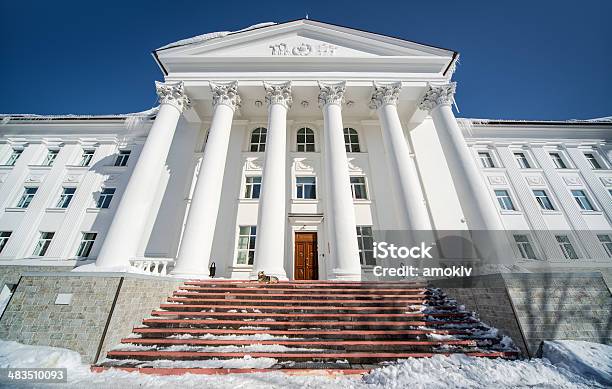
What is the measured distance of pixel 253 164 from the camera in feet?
43.3

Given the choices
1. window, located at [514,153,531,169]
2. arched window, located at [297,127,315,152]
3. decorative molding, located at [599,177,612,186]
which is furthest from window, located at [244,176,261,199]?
decorative molding, located at [599,177,612,186]

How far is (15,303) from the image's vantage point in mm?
4133

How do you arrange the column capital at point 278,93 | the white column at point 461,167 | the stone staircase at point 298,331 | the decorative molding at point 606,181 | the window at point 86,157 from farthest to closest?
the window at point 86,157, the decorative molding at point 606,181, the column capital at point 278,93, the white column at point 461,167, the stone staircase at point 298,331

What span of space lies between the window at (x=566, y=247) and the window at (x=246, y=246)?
18.2 m

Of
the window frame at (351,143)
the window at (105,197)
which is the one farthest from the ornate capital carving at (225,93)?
the window at (105,197)

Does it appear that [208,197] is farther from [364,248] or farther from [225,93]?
[364,248]

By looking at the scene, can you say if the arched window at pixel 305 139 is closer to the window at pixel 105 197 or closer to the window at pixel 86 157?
the window at pixel 105 197

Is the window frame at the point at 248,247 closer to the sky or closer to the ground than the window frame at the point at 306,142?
closer to the ground

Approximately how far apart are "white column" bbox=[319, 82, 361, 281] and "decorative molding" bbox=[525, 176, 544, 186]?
14.9m

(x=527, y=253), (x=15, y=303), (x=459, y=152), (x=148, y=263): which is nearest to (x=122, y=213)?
(x=148, y=263)

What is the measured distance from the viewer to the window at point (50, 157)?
51.2ft

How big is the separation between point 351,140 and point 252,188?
23.7ft

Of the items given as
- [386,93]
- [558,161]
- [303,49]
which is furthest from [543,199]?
[303,49]

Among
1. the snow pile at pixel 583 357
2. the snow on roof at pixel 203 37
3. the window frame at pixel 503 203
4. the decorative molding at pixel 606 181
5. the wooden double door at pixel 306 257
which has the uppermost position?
the snow on roof at pixel 203 37
